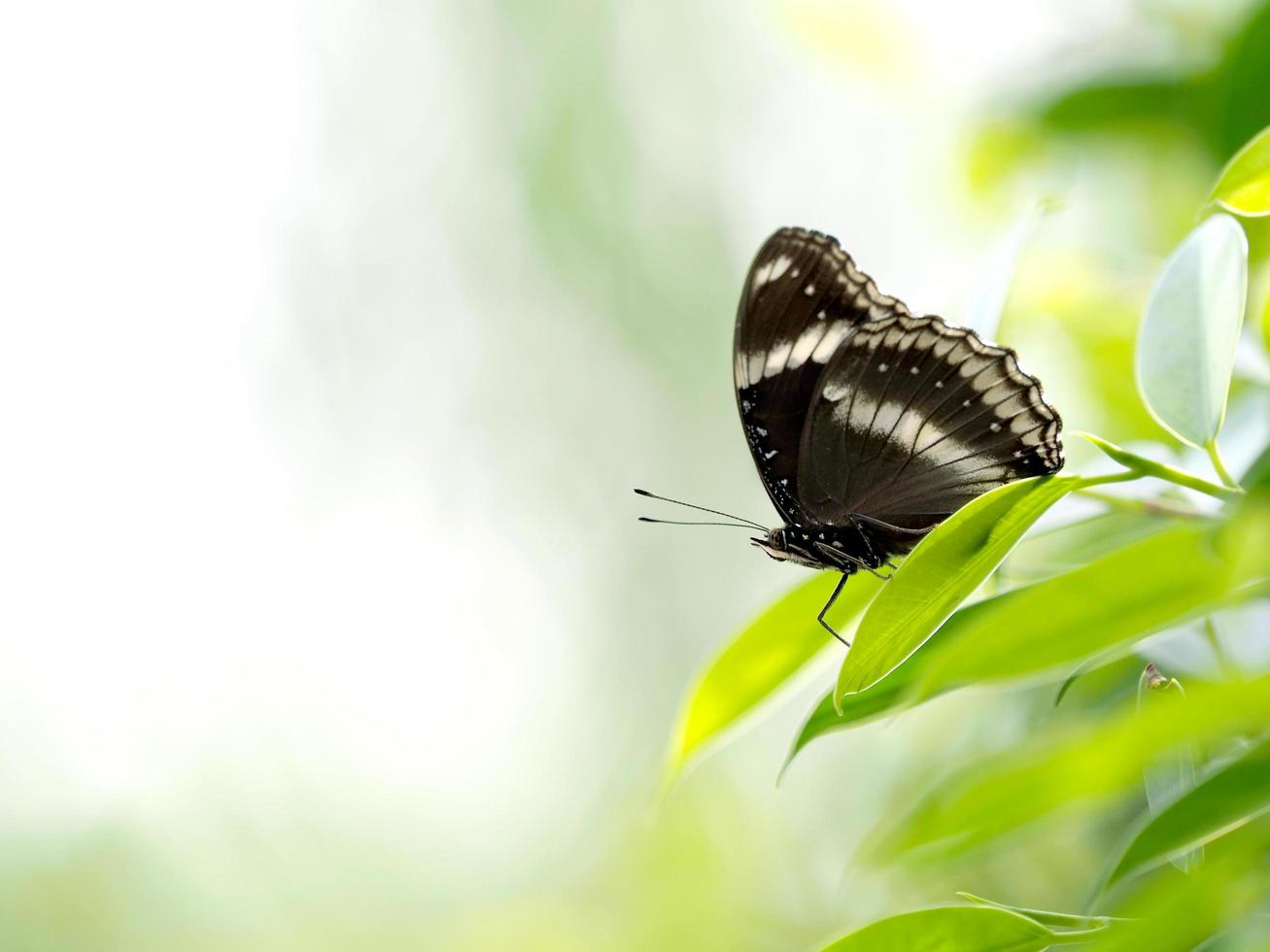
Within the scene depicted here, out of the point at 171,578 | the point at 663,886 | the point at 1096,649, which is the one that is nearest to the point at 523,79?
the point at 171,578

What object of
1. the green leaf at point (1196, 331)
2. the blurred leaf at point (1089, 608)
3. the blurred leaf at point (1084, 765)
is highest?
the green leaf at point (1196, 331)

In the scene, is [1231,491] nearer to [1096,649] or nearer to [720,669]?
[1096,649]

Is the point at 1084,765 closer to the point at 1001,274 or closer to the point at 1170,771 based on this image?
the point at 1170,771

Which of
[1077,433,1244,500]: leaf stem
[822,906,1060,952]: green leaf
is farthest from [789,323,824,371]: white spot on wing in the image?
[822,906,1060,952]: green leaf

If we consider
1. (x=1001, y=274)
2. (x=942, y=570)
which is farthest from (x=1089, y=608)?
(x=1001, y=274)

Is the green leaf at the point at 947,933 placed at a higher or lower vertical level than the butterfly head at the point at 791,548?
lower

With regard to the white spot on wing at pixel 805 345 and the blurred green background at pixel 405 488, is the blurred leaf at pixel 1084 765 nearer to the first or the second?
the white spot on wing at pixel 805 345

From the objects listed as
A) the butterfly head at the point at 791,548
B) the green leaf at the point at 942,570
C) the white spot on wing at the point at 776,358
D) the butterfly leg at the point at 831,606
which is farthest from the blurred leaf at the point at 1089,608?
the white spot on wing at the point at 776,358
